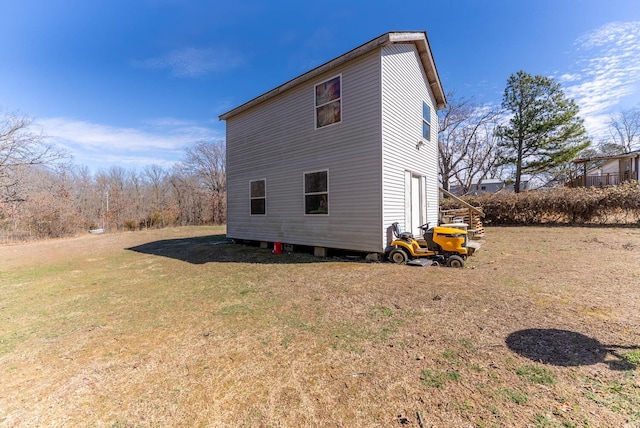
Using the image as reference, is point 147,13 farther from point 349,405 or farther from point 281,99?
point 349,405

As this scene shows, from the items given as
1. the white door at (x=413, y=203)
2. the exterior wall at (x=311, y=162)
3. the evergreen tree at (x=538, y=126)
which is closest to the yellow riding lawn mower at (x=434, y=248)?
the exterior wall at (x=311, y=162)

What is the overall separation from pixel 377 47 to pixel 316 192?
4092mm

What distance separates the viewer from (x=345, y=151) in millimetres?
7207

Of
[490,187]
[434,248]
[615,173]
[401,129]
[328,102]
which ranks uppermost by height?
[490,187]

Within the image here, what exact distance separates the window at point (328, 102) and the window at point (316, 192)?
1.52 m

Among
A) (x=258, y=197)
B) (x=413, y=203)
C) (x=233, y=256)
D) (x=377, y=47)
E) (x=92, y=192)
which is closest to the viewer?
(x=377, y=47)

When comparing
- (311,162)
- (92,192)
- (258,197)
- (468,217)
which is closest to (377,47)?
(311,162)

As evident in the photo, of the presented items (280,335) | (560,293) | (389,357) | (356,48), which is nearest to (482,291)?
(560,293)

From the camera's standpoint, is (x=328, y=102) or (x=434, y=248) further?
(x=328, y=102)

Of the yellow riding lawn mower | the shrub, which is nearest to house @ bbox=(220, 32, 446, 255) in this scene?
the yellow riding lawn mower

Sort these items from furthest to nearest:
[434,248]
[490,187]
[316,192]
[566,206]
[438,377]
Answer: [490,187], [566,206], [316,192], [434,248], [438,377]

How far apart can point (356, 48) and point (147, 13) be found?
26.3 ft

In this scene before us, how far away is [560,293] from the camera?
13.1 feet

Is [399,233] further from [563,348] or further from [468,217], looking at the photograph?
[563,348]
